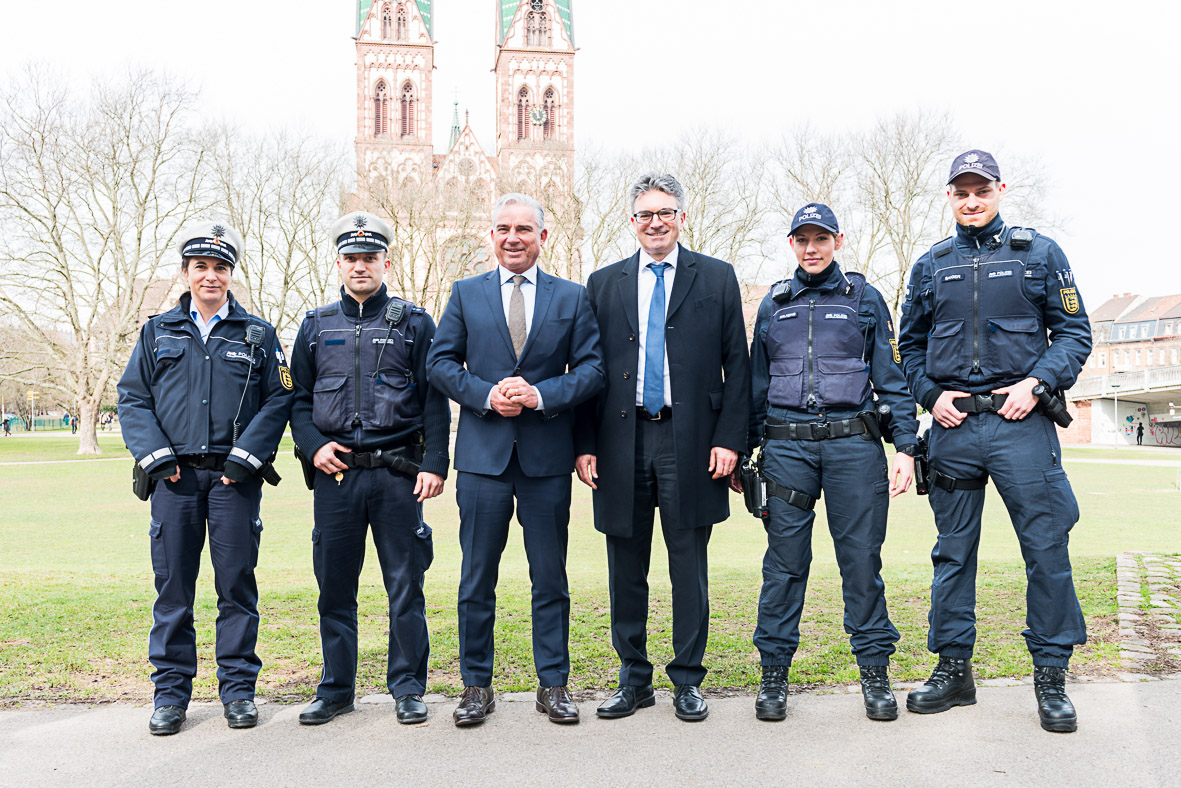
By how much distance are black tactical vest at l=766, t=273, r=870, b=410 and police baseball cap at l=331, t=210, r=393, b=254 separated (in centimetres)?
191

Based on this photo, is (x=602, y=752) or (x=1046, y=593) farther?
(x=1046, y=593)

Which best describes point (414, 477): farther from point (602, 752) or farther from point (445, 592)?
point (445, 592)

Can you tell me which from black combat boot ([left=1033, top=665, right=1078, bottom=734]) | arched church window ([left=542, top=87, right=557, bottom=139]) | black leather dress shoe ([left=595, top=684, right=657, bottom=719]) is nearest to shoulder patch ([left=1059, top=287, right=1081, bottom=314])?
black combat boot ([left=1033, top=665, right=1078, bottom=734])

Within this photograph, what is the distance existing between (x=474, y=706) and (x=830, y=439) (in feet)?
6.33

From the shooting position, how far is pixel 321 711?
12.2 ft

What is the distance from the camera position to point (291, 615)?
19.9ft

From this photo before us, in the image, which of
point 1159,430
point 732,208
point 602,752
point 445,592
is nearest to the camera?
point 602,752

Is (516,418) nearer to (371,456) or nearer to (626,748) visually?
(371,456)

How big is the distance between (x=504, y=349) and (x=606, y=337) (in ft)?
1.61

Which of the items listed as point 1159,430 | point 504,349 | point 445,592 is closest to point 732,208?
point 445,592

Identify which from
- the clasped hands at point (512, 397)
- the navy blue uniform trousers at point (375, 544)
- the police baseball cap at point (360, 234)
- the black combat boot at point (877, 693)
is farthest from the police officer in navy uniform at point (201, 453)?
the black combat boot at point (877, 693)

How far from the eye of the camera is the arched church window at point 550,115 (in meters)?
67.9

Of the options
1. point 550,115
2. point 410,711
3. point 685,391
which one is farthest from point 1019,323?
point 550,115

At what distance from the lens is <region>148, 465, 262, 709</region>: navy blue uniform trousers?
3.93m
